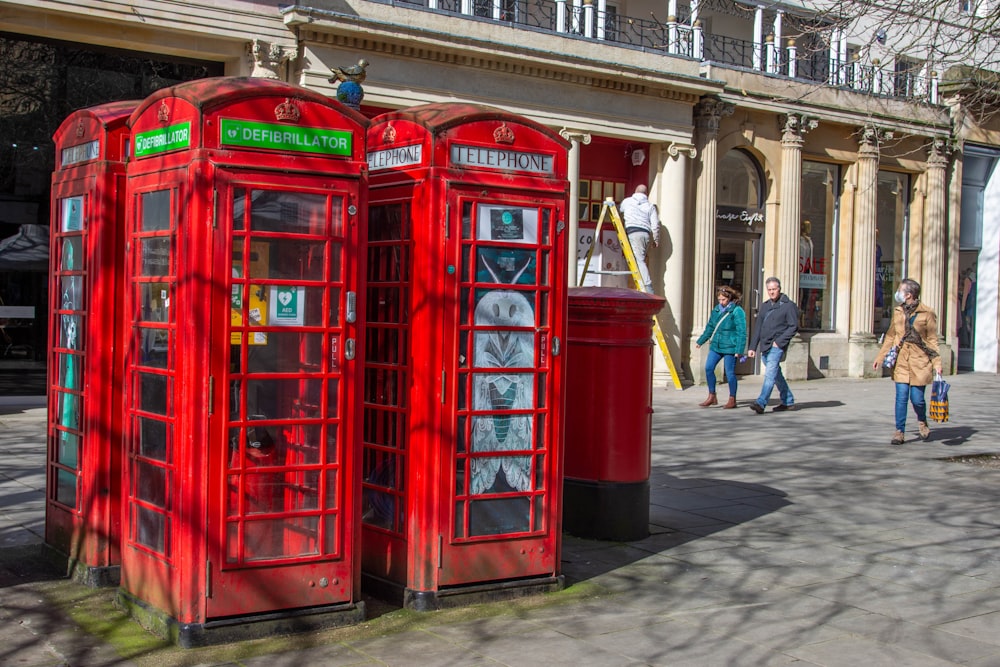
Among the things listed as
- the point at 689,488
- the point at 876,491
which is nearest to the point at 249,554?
the point at 689,488

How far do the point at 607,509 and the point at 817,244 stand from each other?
647 inches

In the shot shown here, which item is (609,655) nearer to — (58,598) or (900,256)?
(58,598)

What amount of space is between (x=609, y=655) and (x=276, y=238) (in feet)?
7.90

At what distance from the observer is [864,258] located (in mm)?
22562

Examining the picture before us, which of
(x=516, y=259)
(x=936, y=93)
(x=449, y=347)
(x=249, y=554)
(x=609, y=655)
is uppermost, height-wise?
(x=936, y=93)

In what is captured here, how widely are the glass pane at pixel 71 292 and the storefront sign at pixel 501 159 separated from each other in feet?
7.26

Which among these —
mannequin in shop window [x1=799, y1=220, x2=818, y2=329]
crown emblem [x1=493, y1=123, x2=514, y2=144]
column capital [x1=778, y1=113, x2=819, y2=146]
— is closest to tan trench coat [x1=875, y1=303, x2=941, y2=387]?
crown emblem [x1=493, y1=123, x2=514, y2=144]

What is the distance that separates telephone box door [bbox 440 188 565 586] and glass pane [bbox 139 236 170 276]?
4.52 feet

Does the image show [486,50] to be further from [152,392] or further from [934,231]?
[152,392]

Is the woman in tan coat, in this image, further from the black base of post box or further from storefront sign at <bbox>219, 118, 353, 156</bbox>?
storefront sign at <bbox>219, 118, 353, 156</bbox>

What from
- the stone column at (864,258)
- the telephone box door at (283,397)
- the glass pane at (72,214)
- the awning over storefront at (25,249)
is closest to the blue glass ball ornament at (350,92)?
the telephone box door at (283,397)

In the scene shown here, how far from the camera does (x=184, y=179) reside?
4980 mm

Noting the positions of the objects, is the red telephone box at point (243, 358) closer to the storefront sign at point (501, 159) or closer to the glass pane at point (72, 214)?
the storefront sign at point (501, 159)

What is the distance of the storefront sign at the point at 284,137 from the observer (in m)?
5.00
